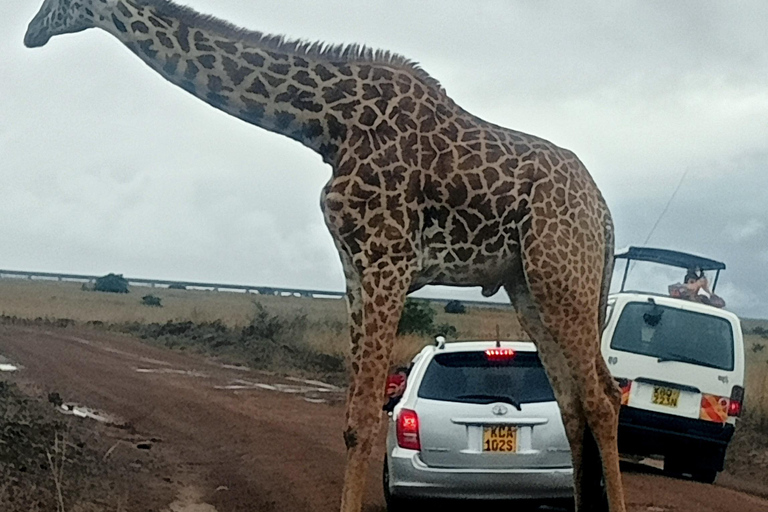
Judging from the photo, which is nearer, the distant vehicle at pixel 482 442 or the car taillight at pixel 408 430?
the distant vehicle at pixel 482 442

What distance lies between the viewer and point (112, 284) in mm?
63812

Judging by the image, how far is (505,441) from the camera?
8227 mm

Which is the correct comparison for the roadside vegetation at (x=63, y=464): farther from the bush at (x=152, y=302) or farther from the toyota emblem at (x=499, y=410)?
the bush at (x=152, y=302)

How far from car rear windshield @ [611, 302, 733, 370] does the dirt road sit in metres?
1.35

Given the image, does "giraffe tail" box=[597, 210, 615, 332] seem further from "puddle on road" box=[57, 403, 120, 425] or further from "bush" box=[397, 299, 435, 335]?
"bush" box=[397, 299, 435, 335]

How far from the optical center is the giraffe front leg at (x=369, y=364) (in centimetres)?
492

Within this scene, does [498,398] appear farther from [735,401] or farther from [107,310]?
[107,310]

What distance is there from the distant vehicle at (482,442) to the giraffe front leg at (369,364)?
331 cm

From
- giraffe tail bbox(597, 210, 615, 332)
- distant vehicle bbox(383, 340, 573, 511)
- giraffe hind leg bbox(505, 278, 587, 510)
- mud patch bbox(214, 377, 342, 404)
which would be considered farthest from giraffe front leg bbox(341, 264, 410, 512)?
mud patch bbox(214, 377, 342, 404)

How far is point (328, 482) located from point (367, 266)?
19.6ft

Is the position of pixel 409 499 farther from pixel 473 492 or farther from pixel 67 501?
pixel 67 501

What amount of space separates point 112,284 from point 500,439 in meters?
57.9

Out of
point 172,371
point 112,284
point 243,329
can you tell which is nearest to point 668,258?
point 172,371

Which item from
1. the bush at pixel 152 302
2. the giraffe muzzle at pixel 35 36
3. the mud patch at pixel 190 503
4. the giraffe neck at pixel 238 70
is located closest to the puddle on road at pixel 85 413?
Answer: the mud patch at pixel 190 503
